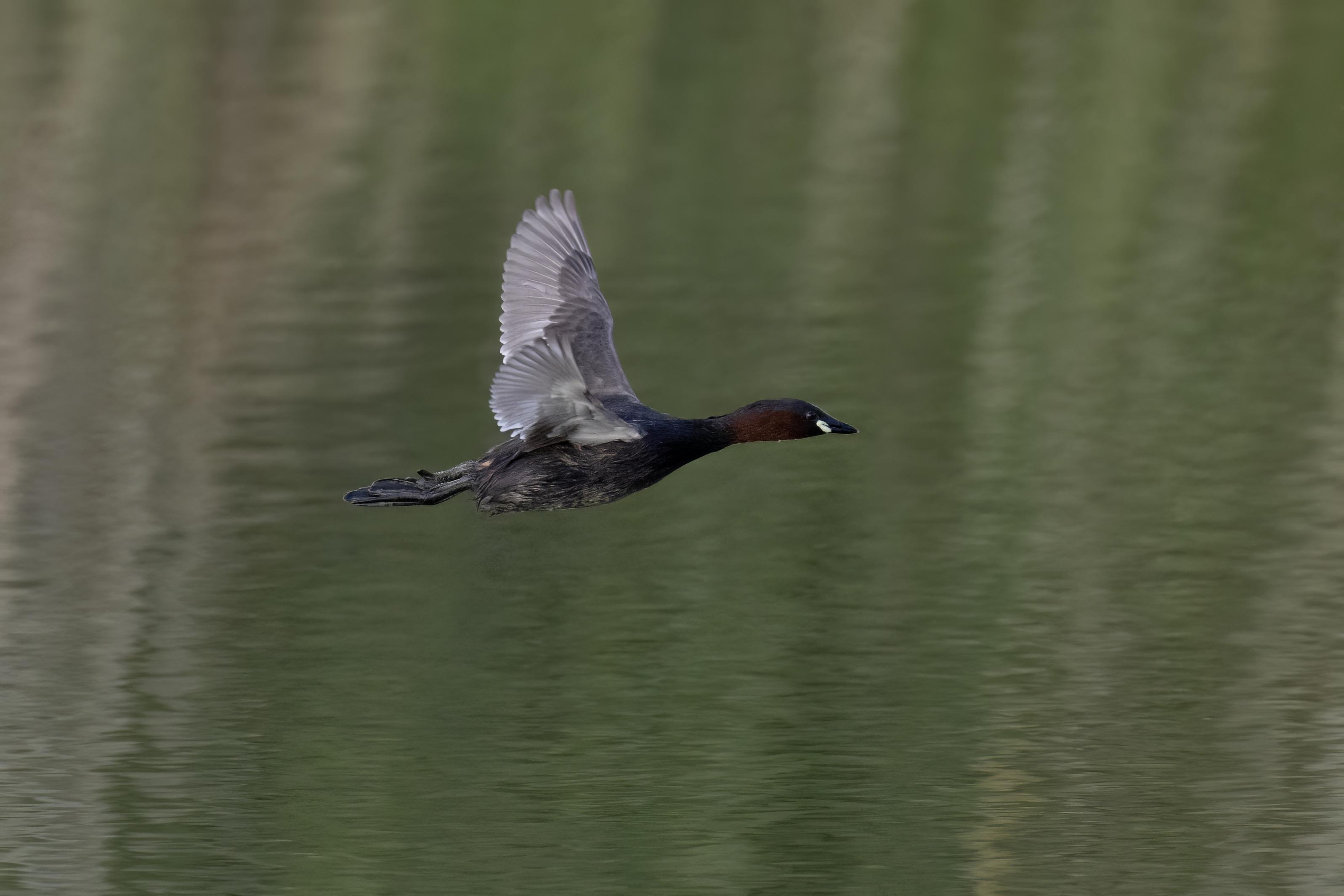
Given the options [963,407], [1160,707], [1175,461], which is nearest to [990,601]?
[1160,707]

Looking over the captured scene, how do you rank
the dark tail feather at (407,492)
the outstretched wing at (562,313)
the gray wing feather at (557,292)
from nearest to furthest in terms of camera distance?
the outstretched wing at (562,313) → the dark tail feather at (407,492) → the gray wing feather at (557,292)

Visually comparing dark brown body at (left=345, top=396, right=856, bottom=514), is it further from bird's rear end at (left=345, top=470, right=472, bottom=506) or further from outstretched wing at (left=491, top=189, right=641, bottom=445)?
bird's rear end at (left=345, top=470, right=472, bottom=506)

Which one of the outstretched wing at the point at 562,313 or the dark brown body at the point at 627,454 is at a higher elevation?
the outstretched wing at the point at 562,313

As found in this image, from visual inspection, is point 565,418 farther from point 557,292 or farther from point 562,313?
point 557,292

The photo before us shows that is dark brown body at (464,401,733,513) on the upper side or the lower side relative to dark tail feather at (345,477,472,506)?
upper

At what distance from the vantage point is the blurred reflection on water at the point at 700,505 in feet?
36.4

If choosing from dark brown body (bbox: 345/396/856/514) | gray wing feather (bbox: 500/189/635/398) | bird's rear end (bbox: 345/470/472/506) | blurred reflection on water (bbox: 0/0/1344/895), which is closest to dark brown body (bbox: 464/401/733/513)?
dark brown body (bbox: 345/396/856/514)

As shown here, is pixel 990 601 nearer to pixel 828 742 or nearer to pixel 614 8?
pixel 828 742

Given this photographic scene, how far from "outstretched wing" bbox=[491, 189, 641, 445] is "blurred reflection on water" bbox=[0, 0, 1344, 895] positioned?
204cm

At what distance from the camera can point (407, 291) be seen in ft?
80.4

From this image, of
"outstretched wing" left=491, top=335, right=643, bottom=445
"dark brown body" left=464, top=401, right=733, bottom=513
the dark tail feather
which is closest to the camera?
"outstretched wing" left=491, top=335, right=643, bottom=445

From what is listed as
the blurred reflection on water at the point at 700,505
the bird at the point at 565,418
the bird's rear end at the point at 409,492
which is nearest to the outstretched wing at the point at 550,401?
the bird at the point at 565,418

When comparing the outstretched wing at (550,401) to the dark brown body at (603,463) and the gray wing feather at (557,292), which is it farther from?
the gray wing feather at (557,292)

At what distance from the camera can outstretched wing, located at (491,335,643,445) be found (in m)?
9.88
